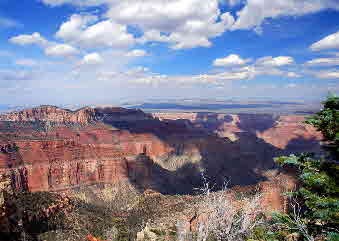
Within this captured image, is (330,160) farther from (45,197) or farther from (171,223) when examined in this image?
(45,197)

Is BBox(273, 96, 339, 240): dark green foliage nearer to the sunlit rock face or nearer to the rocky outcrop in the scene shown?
the sunlit rock face

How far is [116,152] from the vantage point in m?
110

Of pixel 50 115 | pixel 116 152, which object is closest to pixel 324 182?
pixel 116 152

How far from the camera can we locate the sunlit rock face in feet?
314

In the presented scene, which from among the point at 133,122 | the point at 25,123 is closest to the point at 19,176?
the point at 25,123

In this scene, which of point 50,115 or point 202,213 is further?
point 50,115

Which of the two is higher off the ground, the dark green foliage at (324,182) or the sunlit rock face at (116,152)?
the dark green foliage at (324,182)

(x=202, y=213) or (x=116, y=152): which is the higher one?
(x=202, y=213)

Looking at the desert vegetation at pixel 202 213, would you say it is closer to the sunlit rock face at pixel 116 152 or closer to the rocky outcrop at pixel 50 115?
the sunlit rock face at pixel 116 152

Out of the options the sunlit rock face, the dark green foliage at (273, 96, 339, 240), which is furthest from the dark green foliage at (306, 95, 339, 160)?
the sunlit rock face

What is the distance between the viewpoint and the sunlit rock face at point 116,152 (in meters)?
95.8

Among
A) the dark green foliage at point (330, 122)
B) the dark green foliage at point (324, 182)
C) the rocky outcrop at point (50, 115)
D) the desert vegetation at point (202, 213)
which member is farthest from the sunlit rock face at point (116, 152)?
the dark green foliage at point (330, 122)

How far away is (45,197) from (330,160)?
5406 cm

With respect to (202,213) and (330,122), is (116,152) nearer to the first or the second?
(202,213)
